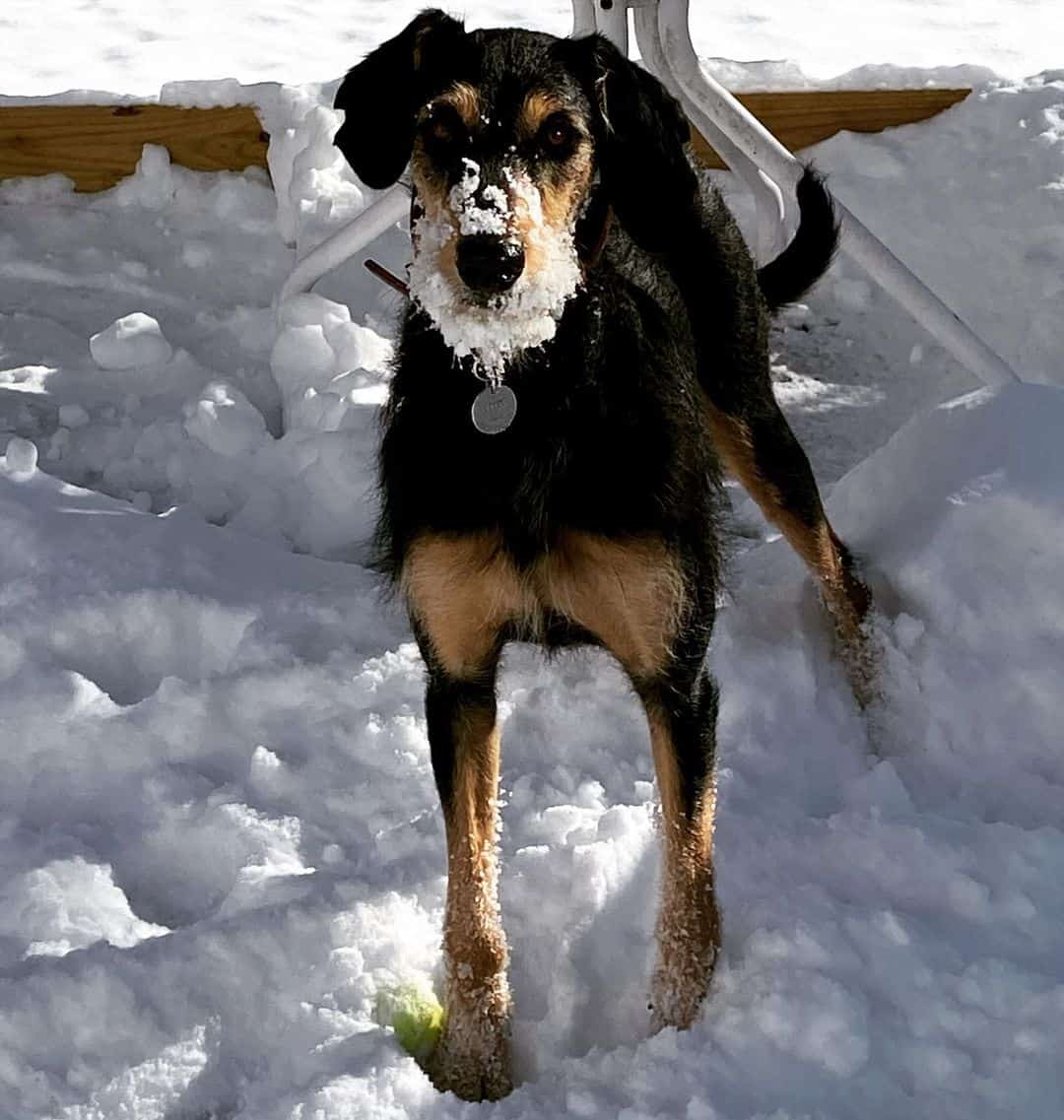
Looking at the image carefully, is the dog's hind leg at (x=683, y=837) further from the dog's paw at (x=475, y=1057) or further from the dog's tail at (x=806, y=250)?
the dog's tail at (x=806, y=250)

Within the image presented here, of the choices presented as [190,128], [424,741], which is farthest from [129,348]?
[424,741]

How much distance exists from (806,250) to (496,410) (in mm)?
1667

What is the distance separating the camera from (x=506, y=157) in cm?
218

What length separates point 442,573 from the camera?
2.52m

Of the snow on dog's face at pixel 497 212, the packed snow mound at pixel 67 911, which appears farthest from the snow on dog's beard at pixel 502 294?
the packed snow mound at pixel 67 911

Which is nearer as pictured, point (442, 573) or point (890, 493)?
point (442, 573)

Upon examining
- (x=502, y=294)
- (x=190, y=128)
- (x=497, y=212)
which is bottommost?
(x=190, y=128)

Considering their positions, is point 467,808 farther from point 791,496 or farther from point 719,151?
point 719,151

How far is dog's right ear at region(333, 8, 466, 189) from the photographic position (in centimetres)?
240

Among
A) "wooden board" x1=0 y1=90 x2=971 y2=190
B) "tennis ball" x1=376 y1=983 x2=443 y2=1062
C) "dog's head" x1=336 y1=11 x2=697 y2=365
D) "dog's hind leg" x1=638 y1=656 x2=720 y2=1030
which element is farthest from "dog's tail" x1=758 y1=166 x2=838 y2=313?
"tennis ball" x1=376 y1=983 x2=443 y2=1062

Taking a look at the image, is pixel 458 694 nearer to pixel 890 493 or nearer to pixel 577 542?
pixel 577 542

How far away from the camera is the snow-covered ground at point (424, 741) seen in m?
2.50

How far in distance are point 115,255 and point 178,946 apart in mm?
3378

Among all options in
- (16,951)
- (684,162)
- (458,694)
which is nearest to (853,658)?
(458,694)
